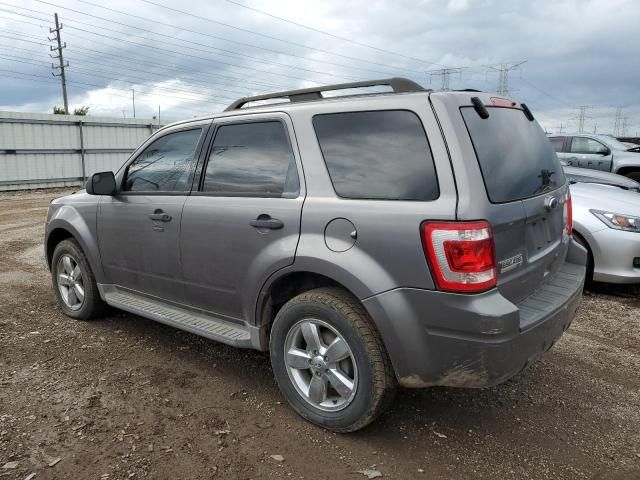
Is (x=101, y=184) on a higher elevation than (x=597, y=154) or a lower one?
lower

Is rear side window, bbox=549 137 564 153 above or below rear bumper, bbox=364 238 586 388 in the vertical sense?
above

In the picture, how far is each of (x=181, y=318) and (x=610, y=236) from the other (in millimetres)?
4182

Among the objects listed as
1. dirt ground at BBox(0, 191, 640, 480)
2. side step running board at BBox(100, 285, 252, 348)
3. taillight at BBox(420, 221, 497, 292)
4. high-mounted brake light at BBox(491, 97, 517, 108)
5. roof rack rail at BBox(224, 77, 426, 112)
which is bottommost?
dirt ground at BBox(0, 191, 640, 480)

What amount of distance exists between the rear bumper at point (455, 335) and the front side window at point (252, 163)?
0.92 metres

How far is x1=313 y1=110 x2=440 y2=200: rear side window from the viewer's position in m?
2.49

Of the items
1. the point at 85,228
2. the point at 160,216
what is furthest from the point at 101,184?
the point at 160,216

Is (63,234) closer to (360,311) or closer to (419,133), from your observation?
(360,311)

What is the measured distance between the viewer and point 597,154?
11.2 metres

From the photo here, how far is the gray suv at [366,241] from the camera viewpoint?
239 centimetres

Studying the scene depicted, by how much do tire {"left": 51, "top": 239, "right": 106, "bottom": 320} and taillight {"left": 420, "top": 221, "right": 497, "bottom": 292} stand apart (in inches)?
124

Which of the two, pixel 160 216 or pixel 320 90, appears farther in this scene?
pixel 160 216

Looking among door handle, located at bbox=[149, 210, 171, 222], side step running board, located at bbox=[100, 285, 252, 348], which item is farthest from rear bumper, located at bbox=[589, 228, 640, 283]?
door handle, located at bbox=[149, 210, 171, 222]

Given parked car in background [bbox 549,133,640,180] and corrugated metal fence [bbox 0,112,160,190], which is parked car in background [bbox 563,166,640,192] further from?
corrugated metal fence [bbox 0,112,160,190]

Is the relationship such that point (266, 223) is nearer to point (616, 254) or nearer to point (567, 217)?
point (567, 217)
